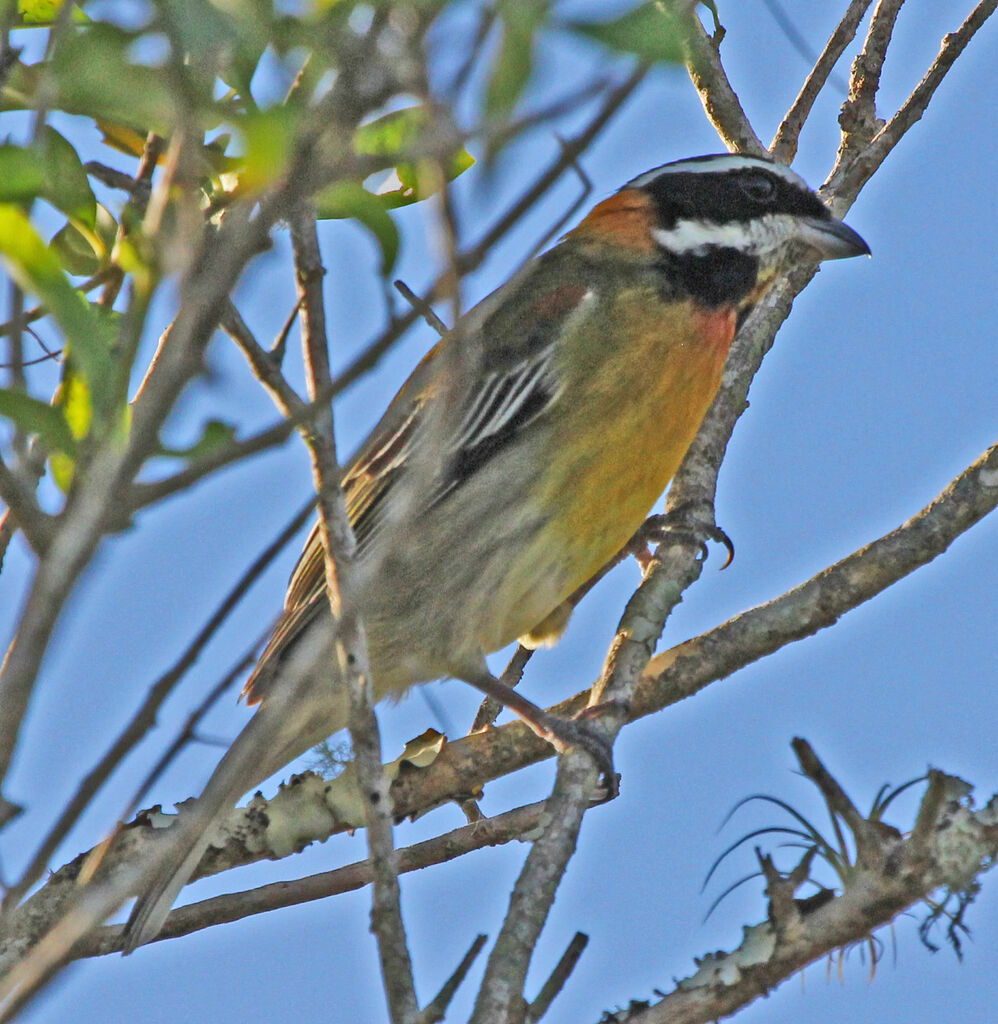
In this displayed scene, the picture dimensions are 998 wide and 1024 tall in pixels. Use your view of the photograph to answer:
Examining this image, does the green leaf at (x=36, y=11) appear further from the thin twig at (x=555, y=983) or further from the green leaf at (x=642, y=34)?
the thin twig at (x=555, y=983)

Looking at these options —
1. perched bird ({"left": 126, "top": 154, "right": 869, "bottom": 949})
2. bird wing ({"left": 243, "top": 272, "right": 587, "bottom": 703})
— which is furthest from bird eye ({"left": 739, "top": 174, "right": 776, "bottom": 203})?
bird wing ({"left": 243, "top": 272, "right": 587, "bottom": 703})

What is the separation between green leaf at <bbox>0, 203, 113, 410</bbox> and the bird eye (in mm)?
4104

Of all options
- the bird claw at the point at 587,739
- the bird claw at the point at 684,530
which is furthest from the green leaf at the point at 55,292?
the bird claw at the point at 684,530

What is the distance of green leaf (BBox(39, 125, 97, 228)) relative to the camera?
3.47m

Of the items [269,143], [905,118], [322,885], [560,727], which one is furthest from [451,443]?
[269,143]

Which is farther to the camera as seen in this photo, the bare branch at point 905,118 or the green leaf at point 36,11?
the bare branch at point 905,118

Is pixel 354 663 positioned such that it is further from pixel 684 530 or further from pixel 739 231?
pixel 739 231

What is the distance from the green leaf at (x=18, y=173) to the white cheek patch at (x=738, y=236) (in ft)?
12.7

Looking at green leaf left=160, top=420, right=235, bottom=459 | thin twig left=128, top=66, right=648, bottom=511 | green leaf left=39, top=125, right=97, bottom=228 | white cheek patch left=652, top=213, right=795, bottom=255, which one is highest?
white cheek patch left=652, top=213, right=795, bottom=255

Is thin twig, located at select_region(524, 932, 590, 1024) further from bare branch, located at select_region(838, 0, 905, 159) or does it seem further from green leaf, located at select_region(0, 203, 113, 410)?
bare branch, located at select_region(838, 0, 905, 159)

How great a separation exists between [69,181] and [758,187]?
9.70 feet

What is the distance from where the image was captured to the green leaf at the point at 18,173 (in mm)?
1961

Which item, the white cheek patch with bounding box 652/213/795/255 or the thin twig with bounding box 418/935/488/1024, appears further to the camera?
the white cheek patch with bounding box 652/213/795/255

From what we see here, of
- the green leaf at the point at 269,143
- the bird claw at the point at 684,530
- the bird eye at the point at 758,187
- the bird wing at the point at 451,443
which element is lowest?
the green leaf at the point at 269,143
